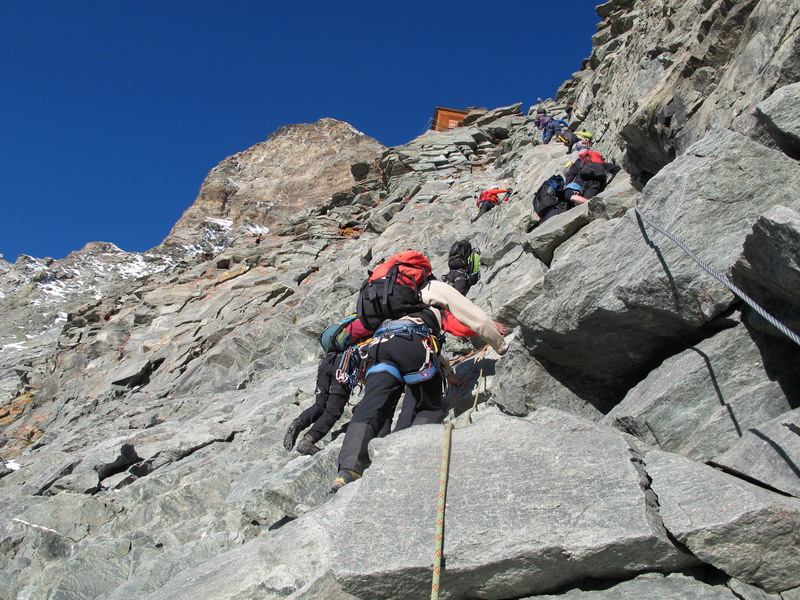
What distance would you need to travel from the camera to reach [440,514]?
3264 millimetres

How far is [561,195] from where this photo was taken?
10.5 meters

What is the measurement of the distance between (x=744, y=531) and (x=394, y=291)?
3830 mm

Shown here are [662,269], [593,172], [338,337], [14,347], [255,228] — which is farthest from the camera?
[255,228]

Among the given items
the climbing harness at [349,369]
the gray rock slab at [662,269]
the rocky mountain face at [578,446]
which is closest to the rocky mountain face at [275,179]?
the rocky mountain face at [578,446]

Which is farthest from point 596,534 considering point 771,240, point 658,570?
point 771,240

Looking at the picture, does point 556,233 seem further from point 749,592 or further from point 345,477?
point 749,592

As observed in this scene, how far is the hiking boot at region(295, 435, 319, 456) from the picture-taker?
690cm

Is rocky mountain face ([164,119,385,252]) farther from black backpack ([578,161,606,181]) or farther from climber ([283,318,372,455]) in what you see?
climber ([283,318,372,455])

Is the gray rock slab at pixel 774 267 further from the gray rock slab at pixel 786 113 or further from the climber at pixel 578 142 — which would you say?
the climber at pixel 578 142

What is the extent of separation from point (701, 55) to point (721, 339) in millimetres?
5266

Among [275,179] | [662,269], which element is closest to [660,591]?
[662,269]

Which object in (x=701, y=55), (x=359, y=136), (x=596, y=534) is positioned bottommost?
(x=596, y=534)

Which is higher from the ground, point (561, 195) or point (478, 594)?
point (561, 195)

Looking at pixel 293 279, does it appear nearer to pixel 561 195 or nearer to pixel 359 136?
pixel 561 195
